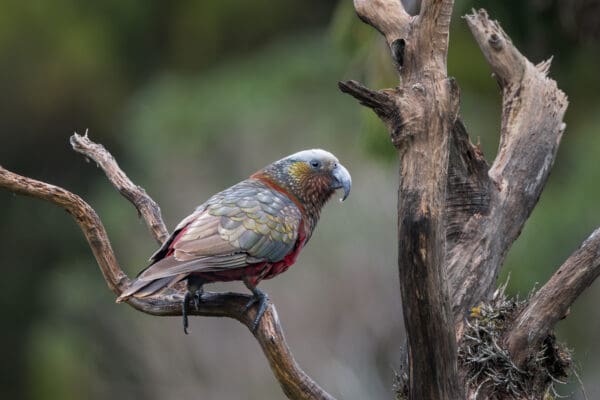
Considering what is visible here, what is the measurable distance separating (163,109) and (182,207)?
1217 millimetres

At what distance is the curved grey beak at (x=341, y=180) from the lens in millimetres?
5363

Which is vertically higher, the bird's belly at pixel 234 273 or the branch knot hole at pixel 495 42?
the branch knot hole at pixel 495 42

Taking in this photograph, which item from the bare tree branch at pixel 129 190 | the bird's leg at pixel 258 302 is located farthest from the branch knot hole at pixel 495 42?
the bare tree branch at pixel 129 190

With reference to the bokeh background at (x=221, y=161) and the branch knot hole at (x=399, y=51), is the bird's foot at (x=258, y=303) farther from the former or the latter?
the bokeh background at (x=221, y=161)

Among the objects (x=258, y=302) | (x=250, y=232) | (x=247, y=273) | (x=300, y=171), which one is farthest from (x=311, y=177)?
(x=258, y=302)

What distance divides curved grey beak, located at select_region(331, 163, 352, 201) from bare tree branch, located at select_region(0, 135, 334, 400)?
1015 mm

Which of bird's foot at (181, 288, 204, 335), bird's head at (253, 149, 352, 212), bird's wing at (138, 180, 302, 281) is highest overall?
bird's head at (253, 149, 352, 212)

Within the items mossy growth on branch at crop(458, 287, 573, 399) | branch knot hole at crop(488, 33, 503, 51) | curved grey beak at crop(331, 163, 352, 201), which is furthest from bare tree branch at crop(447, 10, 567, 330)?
curved grey beak at crop(331, 163, 352, 201)

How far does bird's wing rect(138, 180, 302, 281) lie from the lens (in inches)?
179

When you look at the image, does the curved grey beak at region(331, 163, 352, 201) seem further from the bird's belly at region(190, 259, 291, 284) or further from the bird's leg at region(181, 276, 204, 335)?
the bird's leg at region(181, 276, 204, 335)

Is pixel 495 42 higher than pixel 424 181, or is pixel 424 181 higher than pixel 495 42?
pixel 495 42

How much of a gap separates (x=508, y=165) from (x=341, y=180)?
36.2 inches

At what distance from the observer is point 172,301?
187 inches

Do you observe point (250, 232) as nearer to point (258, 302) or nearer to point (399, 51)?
point (258, 302)
